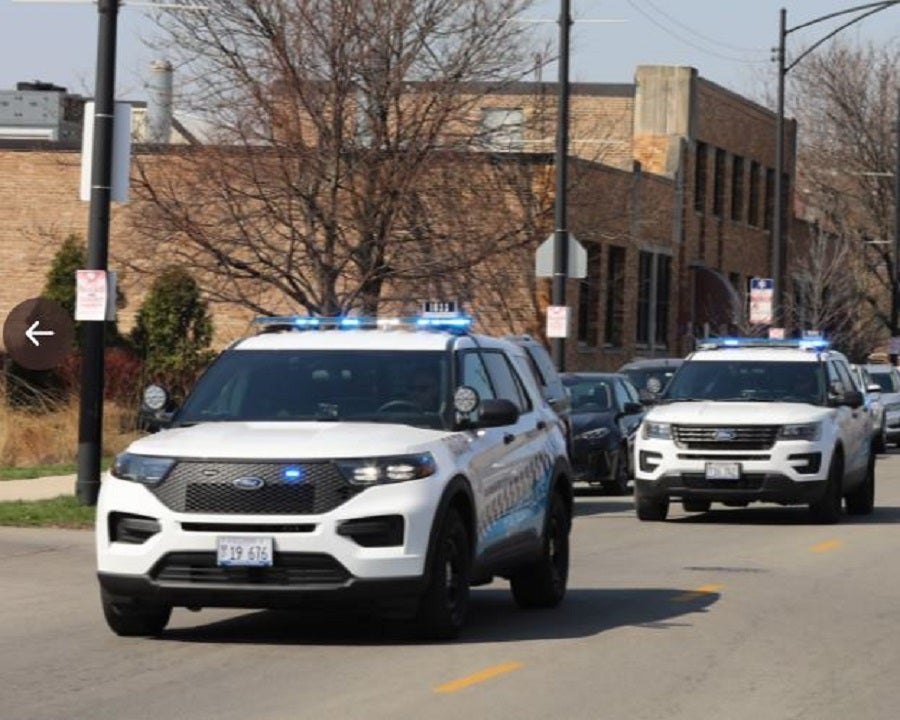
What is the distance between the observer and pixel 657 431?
23953mm

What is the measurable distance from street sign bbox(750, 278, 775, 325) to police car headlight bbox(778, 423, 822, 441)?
2275 cm

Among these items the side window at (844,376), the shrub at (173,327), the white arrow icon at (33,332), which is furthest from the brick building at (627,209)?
the side window at (844,376)

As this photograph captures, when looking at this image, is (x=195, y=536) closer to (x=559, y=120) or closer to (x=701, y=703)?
(x=701, y=703)

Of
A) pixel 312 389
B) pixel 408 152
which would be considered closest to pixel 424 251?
pixel 408 152

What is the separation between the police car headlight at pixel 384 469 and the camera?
1242 cm

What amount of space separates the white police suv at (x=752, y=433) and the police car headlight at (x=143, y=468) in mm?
11602

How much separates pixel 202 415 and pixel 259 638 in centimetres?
142

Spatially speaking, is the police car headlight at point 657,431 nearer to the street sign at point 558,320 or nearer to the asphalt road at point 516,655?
the asphalt road at point 516,655

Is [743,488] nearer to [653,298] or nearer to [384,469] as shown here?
[384,469]

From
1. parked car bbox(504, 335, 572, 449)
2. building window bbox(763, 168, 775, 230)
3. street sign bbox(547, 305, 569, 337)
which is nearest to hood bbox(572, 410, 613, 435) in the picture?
parked car bbox(504, 335, 572, 449)

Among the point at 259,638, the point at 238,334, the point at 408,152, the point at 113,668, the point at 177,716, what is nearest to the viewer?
the point at 177,716

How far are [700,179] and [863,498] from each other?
3448 cm

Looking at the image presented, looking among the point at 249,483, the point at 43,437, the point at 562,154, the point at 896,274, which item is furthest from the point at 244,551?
the point at 896,274

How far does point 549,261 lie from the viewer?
34.9m
